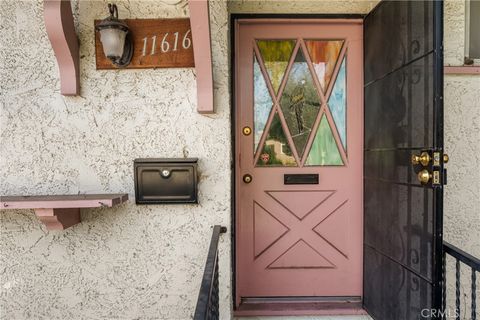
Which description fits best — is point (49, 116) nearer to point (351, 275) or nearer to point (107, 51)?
point (107, 51)

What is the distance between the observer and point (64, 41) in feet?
6.43

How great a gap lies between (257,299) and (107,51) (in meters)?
2.26

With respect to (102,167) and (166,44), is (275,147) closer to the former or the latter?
(166,44)

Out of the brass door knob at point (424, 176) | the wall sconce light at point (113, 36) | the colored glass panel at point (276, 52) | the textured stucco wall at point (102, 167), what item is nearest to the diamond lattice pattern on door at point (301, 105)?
the colored glass panel at point (276, 52)

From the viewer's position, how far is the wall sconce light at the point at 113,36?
192cm

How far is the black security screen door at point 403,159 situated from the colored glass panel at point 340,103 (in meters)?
0.18

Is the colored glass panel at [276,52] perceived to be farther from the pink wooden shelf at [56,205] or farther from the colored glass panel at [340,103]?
the pink wooden shelf at [56,205]

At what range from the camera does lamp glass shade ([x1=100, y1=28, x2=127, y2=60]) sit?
6.34 ft

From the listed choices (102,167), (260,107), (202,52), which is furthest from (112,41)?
(260,107)

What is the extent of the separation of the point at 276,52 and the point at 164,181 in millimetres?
1449

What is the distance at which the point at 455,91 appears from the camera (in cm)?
249

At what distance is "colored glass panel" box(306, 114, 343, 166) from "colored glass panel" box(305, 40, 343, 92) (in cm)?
34
